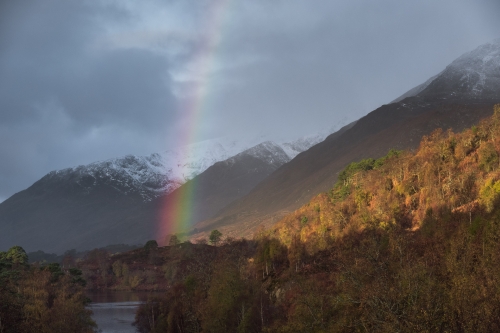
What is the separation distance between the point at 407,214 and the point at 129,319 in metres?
75.4

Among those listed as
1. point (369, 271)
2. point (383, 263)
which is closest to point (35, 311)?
point (369, 271)

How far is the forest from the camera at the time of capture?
3822 centimetres

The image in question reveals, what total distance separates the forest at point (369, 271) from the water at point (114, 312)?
1111 cm

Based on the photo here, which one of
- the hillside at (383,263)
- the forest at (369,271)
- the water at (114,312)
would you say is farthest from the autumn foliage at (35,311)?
the water at (114,312)

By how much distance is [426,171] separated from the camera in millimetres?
100375

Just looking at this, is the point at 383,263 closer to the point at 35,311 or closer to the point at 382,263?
the point at 382,263

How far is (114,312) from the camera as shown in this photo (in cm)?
14225

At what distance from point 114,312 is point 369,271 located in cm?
10965

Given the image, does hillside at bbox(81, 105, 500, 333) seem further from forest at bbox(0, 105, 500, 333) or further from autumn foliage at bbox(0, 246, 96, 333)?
autumn foliage at bbox(0, 246, 96, 333)

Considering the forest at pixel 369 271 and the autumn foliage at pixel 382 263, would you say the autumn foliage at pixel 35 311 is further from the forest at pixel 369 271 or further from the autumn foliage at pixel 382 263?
the autumn foliage at pixel 382 263

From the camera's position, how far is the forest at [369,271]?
38.2 metres

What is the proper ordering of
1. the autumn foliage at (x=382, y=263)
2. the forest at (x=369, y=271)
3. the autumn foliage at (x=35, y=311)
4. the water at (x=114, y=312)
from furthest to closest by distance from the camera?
the water at (x=114, y=312) → the autumn foliage at (x=35, y=311) → the forest at (x=369, y=271) → the autumn foliage at (x=382, y=263)

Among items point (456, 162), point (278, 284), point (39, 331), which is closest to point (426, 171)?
point (456, 162)

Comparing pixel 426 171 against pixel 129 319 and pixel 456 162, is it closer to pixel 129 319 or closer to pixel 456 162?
pixel 456 162
